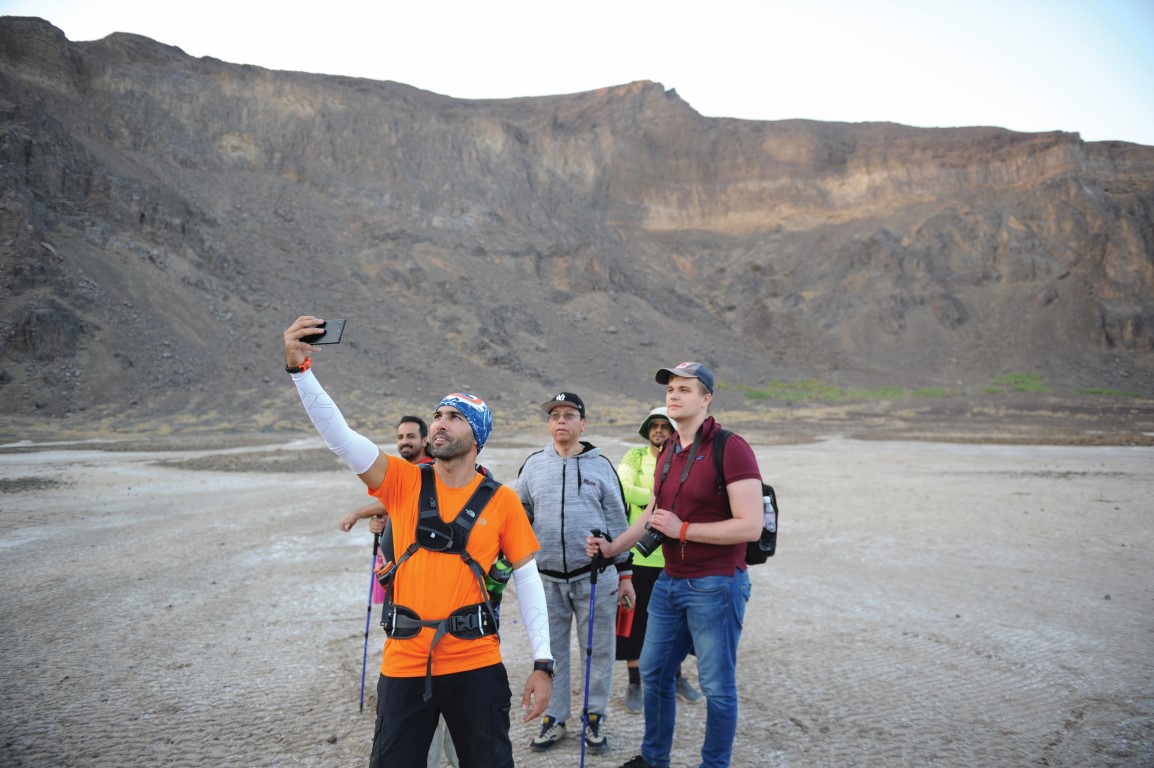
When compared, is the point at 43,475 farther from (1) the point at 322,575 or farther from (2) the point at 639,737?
(2) the point at 639,737

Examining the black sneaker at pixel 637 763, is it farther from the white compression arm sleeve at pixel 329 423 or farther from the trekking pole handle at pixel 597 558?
the white compression arm sleeve at pixel 329 423

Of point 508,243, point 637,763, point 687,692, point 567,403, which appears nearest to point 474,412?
point 567,403

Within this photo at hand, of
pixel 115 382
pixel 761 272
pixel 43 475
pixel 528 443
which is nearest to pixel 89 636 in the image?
pixel 43 475

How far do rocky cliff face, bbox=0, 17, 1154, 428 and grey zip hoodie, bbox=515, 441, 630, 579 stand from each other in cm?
2935

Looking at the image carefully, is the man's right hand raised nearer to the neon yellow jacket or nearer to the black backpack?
the black backpack

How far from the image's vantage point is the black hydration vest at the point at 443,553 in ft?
9.06

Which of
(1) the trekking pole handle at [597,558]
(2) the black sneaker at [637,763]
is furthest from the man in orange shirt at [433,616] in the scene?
(2) the black sneaker at [637,763]

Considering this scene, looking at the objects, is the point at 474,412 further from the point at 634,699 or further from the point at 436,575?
the point at 634,699

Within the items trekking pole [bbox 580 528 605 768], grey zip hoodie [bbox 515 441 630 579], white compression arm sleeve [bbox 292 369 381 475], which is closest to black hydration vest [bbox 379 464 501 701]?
white compression arm sleeve [bbox 292 369 381 475]

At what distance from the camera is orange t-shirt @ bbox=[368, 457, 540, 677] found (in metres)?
2.78

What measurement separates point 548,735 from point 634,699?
841mm

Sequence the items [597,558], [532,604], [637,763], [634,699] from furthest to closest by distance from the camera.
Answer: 1. [634,699]
2. [597,558]
3. [637,763]
4. [532,604]

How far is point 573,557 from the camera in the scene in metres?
4.33

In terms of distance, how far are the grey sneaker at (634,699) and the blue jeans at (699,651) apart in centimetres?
110
